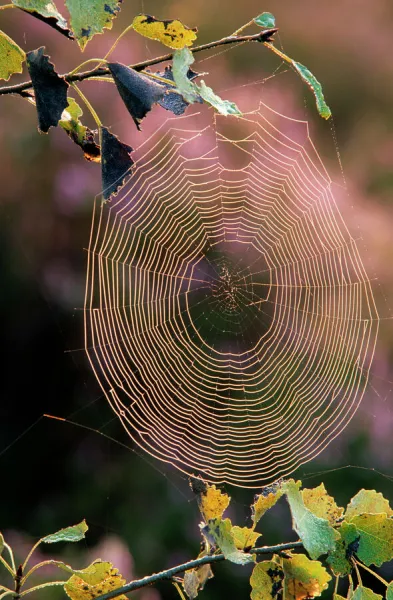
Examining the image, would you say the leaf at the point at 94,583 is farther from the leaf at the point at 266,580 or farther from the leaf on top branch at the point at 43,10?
the leaf on top branch at the point at 43,10

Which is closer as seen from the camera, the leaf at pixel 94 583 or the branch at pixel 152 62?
the branch at pixel 152 62

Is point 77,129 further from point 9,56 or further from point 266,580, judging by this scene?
point 266,580

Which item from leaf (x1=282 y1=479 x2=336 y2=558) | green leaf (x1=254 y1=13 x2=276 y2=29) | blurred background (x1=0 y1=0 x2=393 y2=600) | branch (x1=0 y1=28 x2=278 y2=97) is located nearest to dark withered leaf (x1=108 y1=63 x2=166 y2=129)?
branch (x1=0 y1=28 x2=278 y2=97)

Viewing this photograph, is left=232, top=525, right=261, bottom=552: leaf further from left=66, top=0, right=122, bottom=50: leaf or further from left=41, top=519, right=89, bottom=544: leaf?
left=66, top=0, right=122, bottom=50: leaf

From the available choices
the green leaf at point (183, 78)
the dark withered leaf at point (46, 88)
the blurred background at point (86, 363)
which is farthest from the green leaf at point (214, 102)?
the blurred background at point (86, 363)

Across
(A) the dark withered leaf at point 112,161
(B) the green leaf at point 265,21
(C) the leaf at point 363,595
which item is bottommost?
(C) the leaf at point 363,595

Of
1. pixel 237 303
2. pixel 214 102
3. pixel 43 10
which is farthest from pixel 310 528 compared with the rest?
pixel 237 303
